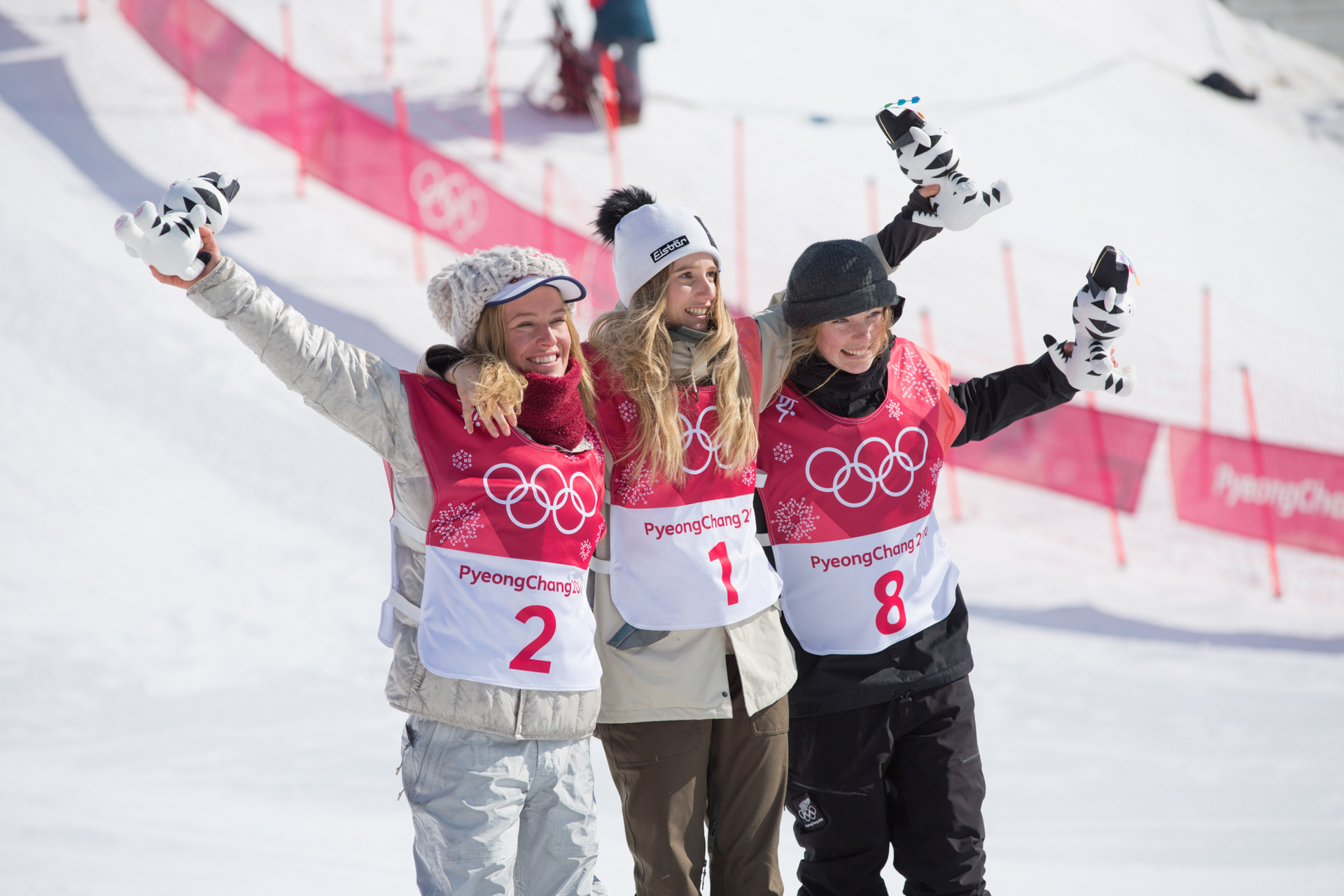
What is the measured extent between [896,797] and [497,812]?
934 millimetres

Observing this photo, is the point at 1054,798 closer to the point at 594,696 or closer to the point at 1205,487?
the point at 594,696

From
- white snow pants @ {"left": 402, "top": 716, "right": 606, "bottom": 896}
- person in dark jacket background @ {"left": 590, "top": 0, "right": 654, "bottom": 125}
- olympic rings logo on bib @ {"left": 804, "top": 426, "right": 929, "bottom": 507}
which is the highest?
person in dark jacket background @ {"left": 590, "top": 0, "right": 654, "bottom": 125}

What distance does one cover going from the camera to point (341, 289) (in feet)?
24.9

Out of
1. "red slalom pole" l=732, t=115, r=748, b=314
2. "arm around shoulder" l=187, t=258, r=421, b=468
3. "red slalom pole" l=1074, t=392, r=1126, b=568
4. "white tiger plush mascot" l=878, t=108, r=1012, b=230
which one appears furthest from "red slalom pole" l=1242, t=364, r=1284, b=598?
"arm around shoulder" l=187, t=258, r=421, b=468

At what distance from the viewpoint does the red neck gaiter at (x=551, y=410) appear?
2.12 metres

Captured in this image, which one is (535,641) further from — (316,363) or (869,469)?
(869,469)

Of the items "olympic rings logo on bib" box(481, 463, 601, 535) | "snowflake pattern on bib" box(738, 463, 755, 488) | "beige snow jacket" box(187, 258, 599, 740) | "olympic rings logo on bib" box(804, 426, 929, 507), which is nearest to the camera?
"beige snow jacket" box(187, 258, 599, 740)

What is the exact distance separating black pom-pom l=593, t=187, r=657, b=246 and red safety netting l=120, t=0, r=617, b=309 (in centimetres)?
410

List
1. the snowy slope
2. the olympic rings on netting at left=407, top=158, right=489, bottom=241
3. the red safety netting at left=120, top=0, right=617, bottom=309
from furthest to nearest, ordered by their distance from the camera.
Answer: the olympic rings on netting at left=407, top=158, right=489, bottom=241 < the red safety netting at left=120, top=0, right=617, bottom=309 < the snowy slope

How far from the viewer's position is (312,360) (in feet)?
6.64

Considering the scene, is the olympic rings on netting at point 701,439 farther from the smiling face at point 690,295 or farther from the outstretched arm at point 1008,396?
the outstretched arm at point 1008,396

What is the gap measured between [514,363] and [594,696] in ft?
2.15

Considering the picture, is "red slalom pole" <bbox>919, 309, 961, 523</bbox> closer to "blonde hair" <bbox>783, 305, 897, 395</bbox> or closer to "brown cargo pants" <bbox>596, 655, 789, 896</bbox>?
"blonde hair" <bbox>783, 305, 897, 395</bbox>

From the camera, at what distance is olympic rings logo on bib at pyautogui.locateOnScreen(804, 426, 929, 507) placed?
8.13 feet
